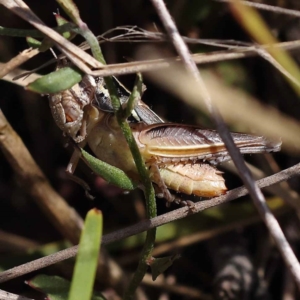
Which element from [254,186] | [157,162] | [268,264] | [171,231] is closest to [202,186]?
[157,162]

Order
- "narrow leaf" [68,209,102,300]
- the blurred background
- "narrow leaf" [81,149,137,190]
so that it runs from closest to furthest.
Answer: "narrow leaf" [68,209,102,300] < "narrow leaf" [81,149,137,190] < the blurred background

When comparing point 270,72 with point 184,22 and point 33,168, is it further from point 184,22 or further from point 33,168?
point 33,168

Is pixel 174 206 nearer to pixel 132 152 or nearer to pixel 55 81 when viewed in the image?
pixel 132 152

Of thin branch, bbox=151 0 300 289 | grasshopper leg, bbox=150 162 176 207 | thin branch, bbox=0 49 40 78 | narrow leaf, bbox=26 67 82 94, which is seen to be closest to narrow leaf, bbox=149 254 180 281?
grasshopper leg, bbox=150 162 176 207

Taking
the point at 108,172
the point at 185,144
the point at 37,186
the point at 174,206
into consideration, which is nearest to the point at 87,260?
the point at 108,172

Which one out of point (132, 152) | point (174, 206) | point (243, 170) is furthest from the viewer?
point (174, 206)

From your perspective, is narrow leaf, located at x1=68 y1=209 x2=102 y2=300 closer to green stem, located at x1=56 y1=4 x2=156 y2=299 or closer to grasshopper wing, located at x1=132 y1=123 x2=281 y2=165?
green stem, located at x1=56 y1=4 x2=156 y2=299
